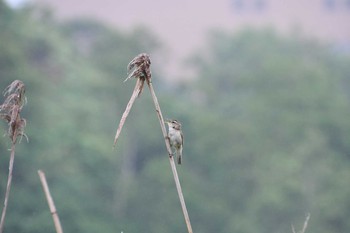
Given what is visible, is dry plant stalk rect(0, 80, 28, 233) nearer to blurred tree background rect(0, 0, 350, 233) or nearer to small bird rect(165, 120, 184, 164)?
small bird rect(165, 120, 184, 164)

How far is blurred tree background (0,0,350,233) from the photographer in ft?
137

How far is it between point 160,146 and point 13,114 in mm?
42961

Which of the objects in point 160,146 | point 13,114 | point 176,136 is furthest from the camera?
point 160,146

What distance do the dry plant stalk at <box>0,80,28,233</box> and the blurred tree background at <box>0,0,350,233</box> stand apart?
96.2ft

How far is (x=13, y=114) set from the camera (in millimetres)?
6719

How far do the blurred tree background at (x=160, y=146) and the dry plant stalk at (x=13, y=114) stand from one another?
29.3 metres

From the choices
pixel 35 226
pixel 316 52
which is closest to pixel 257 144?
pixel 35 226

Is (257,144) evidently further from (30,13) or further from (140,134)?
(30,13)

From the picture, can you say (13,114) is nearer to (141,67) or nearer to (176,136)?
(141,67)

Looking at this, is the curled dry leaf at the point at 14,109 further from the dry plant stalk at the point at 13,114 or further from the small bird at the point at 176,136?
the small bird at the point at 176,136

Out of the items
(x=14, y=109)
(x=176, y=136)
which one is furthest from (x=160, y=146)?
(x=14, y=109)

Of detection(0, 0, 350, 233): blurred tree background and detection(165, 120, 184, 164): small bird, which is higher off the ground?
detection(0, 0, 350, 233): blurred tree background

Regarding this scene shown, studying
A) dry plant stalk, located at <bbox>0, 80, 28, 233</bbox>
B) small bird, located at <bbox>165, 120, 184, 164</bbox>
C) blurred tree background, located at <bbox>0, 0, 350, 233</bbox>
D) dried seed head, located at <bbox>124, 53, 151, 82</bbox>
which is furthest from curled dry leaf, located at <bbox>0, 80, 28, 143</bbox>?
blurred tree background, located at <bbox>0, 0, 350, 233</bbox>

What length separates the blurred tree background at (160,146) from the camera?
137 ft
